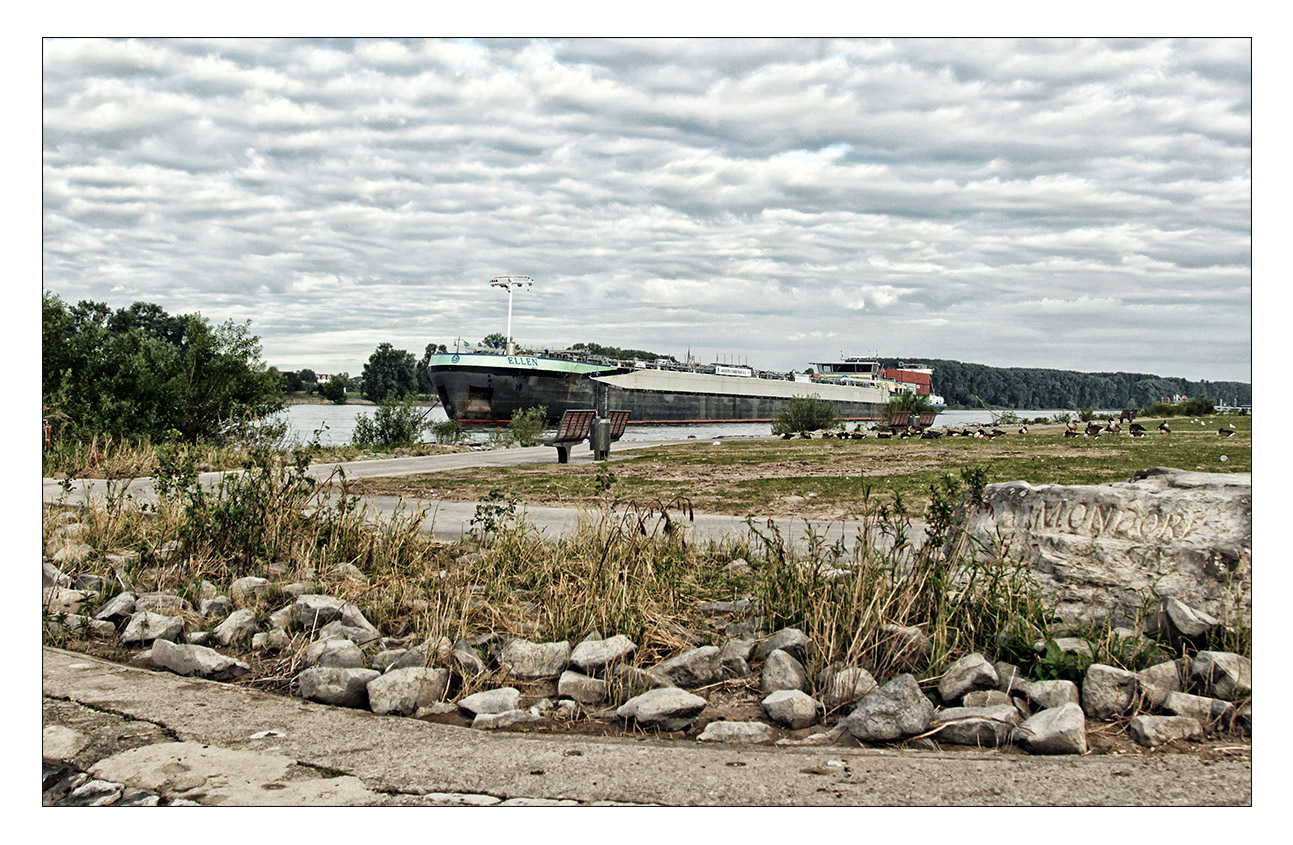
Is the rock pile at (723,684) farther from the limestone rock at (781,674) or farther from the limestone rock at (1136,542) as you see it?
the limestone rock at (1136,542)

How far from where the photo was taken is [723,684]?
3.88m

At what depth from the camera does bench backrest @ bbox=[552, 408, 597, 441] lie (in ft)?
52.5

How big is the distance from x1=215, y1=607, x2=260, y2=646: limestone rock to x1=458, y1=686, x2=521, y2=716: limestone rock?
1520 mm

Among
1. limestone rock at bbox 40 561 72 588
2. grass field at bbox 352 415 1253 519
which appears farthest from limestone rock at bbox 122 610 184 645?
grass field at bbox 352 415 1253 519

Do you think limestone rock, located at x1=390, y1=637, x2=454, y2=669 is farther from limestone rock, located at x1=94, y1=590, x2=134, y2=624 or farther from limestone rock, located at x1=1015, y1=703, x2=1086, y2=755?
limestone rock, located at x1=1015, y1=703, x2=1086, y2=755

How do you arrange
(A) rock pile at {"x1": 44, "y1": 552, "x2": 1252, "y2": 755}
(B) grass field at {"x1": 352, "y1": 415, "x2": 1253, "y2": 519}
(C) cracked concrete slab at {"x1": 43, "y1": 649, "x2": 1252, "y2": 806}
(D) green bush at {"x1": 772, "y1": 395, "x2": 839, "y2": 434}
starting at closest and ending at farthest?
1. (C) cracked concrete slab at {"x1": 43, "y1": 649, "x2": 1252, "y2": 806}
2. (A) rock pile at {"x1": 44, "y1": 552, "x2": 1252, "y2": 755}
3. (B) grass field at {"x1": 352, "y1": 415, "x2": 1253, "y2": 519}
4. (D) green bush at {"x1": 772, "y1": 395, "x2": 839, "y2": 434}

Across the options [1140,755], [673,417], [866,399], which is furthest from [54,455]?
[866,399]

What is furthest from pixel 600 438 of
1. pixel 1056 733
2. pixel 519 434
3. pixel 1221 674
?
pixel 1056 733

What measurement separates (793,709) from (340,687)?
1.78m

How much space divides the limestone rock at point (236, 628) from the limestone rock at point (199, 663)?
13.7 inches

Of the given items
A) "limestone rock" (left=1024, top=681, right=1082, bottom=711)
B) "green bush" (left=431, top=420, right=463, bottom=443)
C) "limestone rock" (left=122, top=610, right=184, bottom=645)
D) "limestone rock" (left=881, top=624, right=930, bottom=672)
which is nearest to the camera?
"limestone rock" (left=1024, top=681, right=1082, bottom=711)

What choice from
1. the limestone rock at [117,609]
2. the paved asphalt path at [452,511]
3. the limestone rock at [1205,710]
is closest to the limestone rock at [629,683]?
the paved asphalt path at [452,511]

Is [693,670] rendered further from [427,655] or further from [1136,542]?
[1136,542]

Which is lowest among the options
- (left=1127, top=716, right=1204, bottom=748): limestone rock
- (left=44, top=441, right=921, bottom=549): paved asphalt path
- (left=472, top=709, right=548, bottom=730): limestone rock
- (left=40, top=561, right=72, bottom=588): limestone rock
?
(left=472, top=709, right=548, bottom=730): limestone rock
